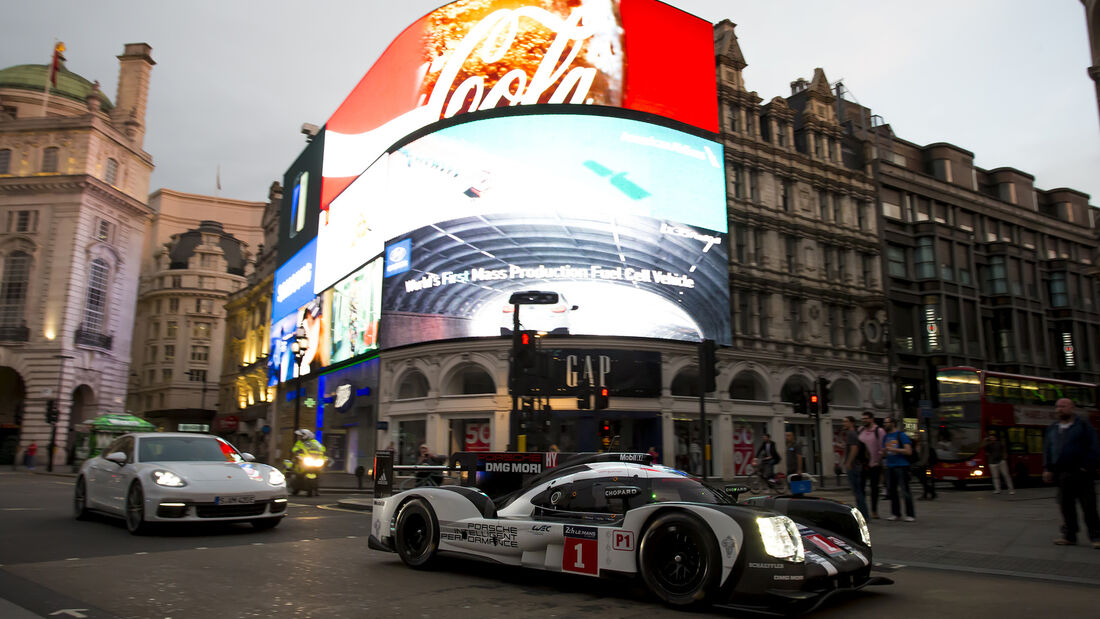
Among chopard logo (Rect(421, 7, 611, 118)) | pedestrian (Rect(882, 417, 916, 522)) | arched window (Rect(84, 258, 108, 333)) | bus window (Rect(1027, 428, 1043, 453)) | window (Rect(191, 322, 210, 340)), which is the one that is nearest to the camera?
pedestrian (Rect(882, 417, 916, 522))

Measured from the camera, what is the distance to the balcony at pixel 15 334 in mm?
46344

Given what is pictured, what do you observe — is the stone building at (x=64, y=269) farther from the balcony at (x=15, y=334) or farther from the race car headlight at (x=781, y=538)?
the race car headlight at (x=781, y=538)

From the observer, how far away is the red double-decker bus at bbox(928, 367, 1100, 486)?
2353 centimetres

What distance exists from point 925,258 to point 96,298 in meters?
54.1

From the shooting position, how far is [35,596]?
531 centimetres

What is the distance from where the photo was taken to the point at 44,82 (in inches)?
2379

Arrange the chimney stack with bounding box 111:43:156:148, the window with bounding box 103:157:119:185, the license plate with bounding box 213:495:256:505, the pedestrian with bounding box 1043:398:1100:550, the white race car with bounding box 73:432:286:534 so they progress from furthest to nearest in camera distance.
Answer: the chimney stack with bounding box 111:43:156:148, the window with bounding box 103:157:119:185, the license plate with bounding box 213:495:256:505, the white race car with bounding box 73:432:286:534, the pedestrian with bounding box 1043:398:1100:550

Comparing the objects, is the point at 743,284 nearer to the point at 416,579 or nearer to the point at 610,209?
the point at 610,209

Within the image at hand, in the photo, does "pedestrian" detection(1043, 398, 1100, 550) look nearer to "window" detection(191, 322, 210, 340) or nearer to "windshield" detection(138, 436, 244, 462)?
"windshield" detection(138, 436, 244, 462)

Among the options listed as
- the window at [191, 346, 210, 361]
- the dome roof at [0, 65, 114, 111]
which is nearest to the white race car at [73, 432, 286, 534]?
the dome roof at [0, 65, 114, 111]

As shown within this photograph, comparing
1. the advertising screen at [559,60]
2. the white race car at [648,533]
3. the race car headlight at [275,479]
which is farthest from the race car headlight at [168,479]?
the advertising screen at [559,60]

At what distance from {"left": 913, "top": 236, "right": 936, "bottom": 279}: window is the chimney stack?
56599 millimetres

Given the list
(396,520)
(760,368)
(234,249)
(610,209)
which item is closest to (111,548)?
(396,520)

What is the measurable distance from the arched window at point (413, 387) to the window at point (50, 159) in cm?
3406
